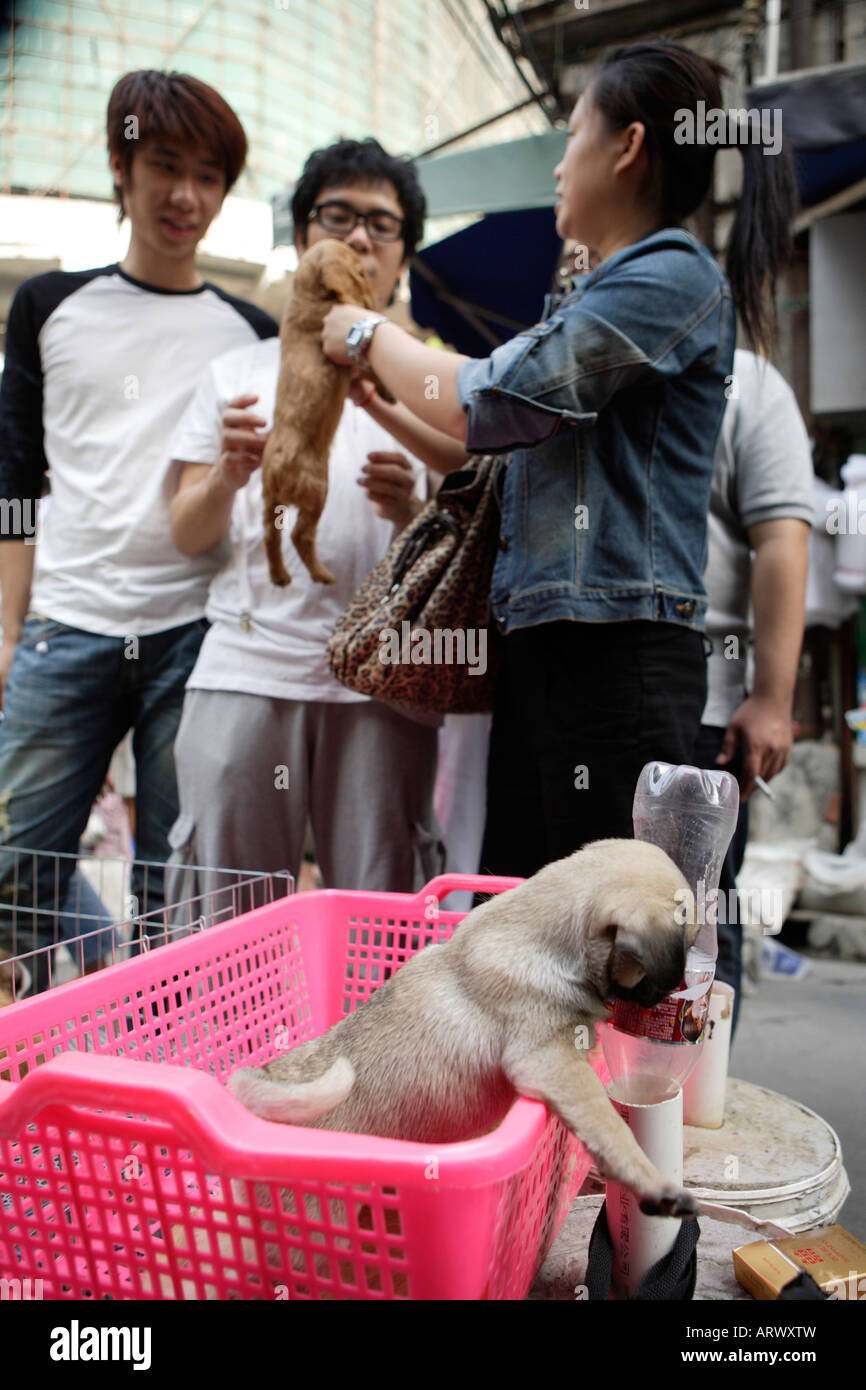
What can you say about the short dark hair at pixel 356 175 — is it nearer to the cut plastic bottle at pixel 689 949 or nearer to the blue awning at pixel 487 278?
the cut plastic bottle at pixel 689 949

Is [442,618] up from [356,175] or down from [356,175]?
down

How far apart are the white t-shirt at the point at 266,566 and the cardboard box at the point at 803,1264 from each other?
109 cm

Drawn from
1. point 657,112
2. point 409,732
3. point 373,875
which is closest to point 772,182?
point 657,112

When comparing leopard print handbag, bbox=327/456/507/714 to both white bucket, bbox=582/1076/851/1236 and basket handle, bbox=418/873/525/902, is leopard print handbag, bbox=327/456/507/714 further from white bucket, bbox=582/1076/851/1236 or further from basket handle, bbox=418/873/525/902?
white bucket, bbox=582/1076/851/1236

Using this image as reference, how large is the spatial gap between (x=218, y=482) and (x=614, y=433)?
0.80 m

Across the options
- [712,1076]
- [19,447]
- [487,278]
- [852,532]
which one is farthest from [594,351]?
[487,278]

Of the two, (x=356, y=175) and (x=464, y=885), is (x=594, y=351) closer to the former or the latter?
(x=464, y=885)

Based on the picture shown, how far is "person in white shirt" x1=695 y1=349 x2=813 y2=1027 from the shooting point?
5.07ft

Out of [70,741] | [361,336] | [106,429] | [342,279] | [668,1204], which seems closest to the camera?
[668,1204]

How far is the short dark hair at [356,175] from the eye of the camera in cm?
176

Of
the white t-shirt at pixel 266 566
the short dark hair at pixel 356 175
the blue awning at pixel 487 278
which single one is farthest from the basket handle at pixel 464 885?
the blue awning at pixel 487 278

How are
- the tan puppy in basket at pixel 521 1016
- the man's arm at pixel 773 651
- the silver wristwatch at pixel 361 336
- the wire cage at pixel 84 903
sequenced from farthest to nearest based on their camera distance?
the man's arm at pixel 773 651 < the wire cage at pixel 84 903 < the silver wristwatch at pixel 361 336 < the tan puppy in basket at pixel 521 1016

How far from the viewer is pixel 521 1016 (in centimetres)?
74

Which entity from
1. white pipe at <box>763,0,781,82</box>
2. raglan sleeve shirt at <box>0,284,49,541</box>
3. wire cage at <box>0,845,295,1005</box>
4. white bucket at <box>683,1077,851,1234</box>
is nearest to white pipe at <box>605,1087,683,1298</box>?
white bucket at <box>683,1077,851,1234</box>
